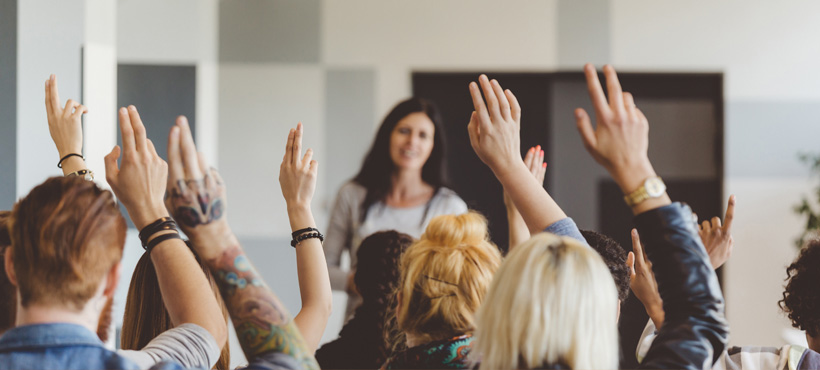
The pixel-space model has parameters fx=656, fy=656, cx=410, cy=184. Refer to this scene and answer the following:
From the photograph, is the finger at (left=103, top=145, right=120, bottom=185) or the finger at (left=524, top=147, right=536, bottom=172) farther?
the finger at (left=524, top=147, right=536, bottom=172)

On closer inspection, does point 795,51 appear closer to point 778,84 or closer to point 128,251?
point 778,84

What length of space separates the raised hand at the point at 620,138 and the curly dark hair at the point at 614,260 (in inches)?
27.8

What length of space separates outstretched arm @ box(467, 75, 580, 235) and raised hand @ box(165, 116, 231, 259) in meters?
0.49

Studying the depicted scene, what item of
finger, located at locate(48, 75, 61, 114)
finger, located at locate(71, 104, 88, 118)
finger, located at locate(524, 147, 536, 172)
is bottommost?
finger, located at locate(524, 147, 536, 172)

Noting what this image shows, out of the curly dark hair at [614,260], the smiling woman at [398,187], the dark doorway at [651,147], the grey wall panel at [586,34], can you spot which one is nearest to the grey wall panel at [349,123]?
the dark doorway at [651,147]

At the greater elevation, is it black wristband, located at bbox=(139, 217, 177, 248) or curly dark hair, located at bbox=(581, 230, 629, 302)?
black wristband, located at bbox=(139, 217, 177, 248)

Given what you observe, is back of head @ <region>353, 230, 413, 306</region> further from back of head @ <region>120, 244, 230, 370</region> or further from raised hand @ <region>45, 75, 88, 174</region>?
raised hand @ <region>45, 75, 88, 174</region>

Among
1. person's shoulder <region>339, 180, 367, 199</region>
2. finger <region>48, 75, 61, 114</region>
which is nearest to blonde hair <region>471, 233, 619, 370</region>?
finger <region>48, 75, 61, 114</region>

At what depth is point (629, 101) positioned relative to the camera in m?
0.83

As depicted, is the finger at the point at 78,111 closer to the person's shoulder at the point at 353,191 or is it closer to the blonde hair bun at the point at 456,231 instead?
the blonde hair bun at the point at 456,231

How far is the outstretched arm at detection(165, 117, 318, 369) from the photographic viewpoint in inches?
30.5

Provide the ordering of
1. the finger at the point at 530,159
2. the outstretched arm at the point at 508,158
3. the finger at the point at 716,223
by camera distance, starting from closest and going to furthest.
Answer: the outstretched arm at the point at 508,158
the finger at the point at 716,223
the finger at the point at 530,159

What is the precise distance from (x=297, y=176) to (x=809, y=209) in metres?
3.36

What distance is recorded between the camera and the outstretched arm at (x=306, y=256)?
1218 mm
